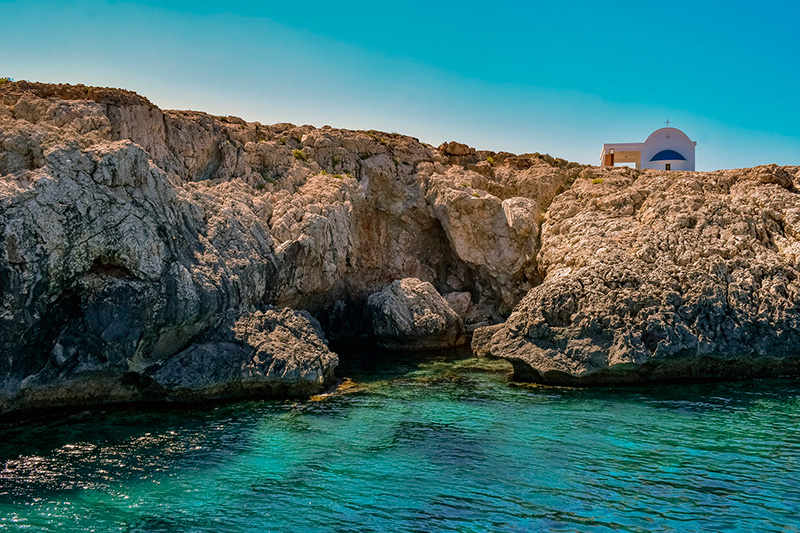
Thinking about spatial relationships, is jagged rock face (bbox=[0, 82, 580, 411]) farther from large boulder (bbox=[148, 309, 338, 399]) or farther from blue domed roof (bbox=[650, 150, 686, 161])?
blue domed roof (bbox=[650, 150, 686, 161])

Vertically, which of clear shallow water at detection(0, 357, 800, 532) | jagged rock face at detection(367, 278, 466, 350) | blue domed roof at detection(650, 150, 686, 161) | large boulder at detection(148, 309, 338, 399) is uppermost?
blue domed roof at detection(650, 150, 686, 161)

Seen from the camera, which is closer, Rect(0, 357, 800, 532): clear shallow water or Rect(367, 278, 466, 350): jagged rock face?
Rect(0, 357, 800, 532): clear shallow water

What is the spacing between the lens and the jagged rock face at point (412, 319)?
29016 millimetres

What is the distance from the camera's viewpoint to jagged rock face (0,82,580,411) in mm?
18406

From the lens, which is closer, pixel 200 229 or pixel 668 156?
pixel 200 229

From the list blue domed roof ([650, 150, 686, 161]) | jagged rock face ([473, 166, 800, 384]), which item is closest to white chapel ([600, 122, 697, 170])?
blue domed roof ([650, 150, 686, 161])

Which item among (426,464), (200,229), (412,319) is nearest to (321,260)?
(412,319)

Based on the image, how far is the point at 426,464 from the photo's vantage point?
1502cm

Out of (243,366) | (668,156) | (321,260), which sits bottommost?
(243,366)

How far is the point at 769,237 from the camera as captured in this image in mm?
25719

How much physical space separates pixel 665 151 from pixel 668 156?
1.37 ft

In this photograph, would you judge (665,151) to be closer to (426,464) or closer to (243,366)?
(243,366)

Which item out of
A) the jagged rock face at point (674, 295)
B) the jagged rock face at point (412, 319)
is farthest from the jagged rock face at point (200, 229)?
the jagged rock face at point (674, 295)

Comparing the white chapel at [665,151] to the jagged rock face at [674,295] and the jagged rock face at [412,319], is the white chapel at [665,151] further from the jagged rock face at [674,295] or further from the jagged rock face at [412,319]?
the jagged rock face at [412,319]
